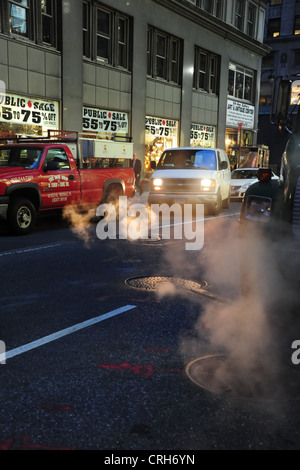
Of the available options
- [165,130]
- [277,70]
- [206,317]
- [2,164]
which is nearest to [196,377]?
[206,317]

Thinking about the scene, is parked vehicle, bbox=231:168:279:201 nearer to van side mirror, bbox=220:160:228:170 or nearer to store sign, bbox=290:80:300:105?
van side mirror, bbox=220:160:228:170

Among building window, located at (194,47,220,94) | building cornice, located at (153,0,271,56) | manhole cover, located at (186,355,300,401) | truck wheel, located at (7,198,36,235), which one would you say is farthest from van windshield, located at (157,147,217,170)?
building window, located at (194,47,220,94)

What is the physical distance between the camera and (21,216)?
422 inches

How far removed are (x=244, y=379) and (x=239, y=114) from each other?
34298 mm

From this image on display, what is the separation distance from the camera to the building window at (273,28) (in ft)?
206

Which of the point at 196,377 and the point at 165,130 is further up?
the point at 165,130

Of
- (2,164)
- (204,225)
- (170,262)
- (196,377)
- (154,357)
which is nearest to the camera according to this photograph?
(196,377)

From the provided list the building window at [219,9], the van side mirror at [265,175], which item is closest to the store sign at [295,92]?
the van side mirror at [265,175]

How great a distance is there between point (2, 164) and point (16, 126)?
762 cm

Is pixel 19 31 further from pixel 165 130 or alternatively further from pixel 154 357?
pixel 154 357

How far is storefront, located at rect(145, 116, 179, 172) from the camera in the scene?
26047 millimetres

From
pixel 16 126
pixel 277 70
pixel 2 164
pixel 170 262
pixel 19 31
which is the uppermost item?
pixel 277 70

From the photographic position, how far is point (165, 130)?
1078 inches

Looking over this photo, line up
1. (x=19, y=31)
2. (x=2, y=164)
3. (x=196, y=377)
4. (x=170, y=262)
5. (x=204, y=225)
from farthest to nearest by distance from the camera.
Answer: (x=19, y=31) → (x=204, y=225) → (x=2, y=164) → (x=170, y=262) → (x=196, y=377)
